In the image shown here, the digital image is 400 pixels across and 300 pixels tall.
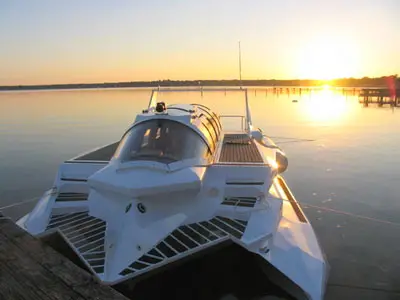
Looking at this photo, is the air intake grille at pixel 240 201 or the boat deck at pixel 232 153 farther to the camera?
the boat deck at pixel 232 153

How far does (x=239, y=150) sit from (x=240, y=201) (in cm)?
344

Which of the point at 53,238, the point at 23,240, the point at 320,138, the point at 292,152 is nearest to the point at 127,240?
the point at 53,238

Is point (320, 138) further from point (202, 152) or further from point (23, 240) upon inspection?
point (23, 240)

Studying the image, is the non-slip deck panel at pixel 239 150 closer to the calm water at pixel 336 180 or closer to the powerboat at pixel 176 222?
the powerboat at pixel 176 222

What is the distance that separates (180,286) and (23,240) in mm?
3341

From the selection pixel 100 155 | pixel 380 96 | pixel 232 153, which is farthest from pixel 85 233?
pixel 380 96

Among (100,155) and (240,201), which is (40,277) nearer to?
(240,201)

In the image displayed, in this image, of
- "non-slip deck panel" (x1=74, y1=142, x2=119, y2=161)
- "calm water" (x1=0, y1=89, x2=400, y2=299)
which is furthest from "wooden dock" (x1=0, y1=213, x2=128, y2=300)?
"non-slip deck panel" (x1=74, y1=142, x2=119, y2=161)

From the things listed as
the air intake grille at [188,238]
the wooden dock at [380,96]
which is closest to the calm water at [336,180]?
the air intake grille at [188,238]

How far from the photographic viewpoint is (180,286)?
6609mm

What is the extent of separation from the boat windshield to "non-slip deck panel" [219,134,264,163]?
1.18 meters

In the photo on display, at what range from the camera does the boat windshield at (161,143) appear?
741 centimetres

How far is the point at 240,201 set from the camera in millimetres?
7465

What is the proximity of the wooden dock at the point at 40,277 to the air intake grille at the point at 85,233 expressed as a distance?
198cm
